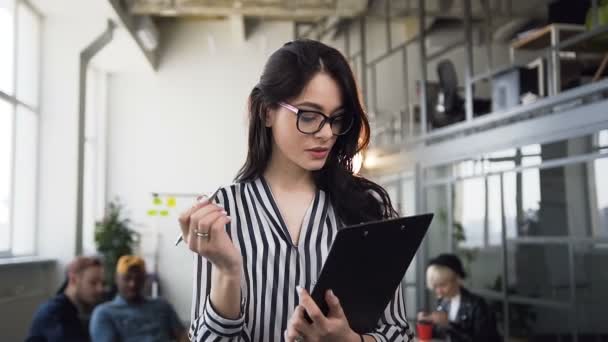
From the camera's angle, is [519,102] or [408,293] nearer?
[519,102]

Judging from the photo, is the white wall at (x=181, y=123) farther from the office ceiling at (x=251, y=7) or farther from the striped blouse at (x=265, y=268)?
the striped blouse at (x=265, y=268)

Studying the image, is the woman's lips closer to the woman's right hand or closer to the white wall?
the woman's right hand

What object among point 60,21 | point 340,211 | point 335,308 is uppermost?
point 60,21

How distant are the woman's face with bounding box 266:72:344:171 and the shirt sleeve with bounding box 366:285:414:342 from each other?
300 millimetres

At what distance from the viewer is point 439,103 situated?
5859 mm

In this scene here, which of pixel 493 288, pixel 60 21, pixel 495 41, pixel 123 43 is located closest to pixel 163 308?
pixel 493 288

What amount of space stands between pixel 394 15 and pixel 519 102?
3224mm

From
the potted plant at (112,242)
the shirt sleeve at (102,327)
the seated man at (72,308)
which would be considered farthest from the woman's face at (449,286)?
the potted plant at (112,242)

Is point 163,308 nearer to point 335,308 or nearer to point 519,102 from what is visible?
point 519,102

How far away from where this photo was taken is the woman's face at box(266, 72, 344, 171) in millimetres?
1059

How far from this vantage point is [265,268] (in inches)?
42.3

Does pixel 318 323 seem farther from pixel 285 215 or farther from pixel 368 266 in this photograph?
pixel 285 215

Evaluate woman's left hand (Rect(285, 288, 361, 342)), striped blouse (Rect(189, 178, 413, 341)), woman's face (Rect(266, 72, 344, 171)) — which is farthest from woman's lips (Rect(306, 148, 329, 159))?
woman's left hand (Rect(285, 288, 361, 342))

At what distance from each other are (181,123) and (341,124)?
329 inches
